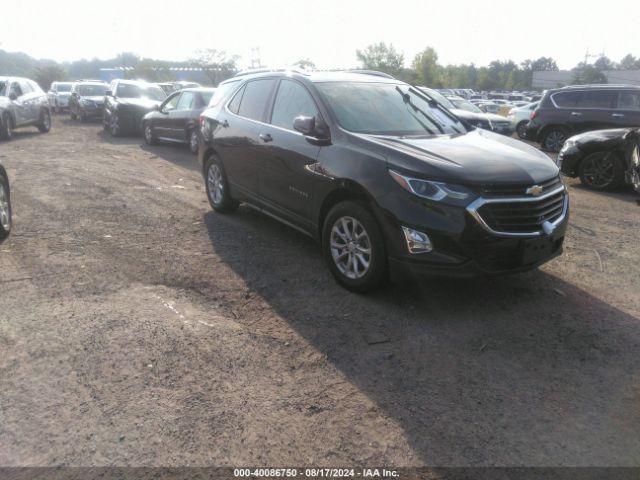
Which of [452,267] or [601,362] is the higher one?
[452,267]

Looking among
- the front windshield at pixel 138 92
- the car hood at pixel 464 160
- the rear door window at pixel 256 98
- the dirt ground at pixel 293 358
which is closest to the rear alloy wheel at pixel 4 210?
the dirt ground at pixel 293 358

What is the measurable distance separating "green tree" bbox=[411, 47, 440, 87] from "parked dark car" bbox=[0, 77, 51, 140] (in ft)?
252

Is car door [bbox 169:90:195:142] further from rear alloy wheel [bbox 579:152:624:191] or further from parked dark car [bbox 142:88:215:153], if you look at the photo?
rear alloy wheel [bbox 579:152:624:191]

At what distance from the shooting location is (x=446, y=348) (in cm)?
369

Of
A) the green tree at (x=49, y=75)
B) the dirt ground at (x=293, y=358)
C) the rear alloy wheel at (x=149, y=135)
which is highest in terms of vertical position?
the green tree at (x=49, y=75)

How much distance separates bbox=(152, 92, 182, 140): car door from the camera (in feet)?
44.6

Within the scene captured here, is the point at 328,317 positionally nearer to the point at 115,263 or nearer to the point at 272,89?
the point at 115,263

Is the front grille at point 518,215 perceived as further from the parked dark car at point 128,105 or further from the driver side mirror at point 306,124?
the parked dark car at point 128,105

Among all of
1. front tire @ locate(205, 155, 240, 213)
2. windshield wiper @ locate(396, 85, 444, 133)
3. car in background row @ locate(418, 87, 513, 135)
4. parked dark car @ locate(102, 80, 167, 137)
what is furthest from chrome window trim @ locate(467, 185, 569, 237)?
parked dark car @ locate(102, 80, 167, 137)

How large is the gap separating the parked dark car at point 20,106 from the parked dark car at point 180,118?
4095 millimetres

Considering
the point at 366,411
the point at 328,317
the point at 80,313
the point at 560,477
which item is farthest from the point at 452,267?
the point at 80,313

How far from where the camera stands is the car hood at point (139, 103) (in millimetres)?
16453

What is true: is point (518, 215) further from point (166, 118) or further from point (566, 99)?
point (166, 118)

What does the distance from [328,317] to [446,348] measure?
3.14 ft
